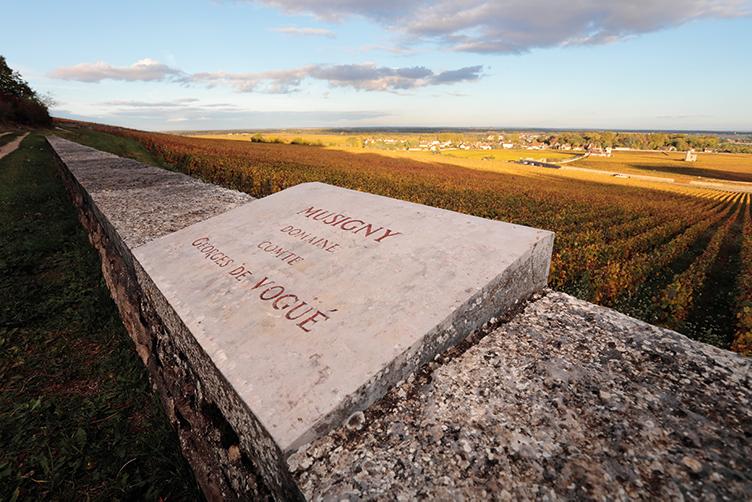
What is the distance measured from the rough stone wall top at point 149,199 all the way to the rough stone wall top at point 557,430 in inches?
129

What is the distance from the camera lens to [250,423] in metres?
1.48

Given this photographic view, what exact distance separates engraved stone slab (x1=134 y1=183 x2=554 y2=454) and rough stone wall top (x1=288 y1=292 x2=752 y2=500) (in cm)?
16

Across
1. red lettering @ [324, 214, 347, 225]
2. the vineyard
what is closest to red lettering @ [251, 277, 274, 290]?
red lettering @ [324, 214, 347, 225]

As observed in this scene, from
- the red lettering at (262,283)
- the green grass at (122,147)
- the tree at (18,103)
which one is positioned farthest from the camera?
the tree at (18,103)

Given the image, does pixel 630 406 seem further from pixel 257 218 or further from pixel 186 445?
pixel 257 218

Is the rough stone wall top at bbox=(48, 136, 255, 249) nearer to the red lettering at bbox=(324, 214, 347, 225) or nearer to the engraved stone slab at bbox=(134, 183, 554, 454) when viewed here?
the engraved stone slab at bbox=(134, 183, 554, 454)

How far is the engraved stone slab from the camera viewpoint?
151 centimetres

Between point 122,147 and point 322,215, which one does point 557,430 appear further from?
point 122,147

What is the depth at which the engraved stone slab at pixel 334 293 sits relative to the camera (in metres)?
1.51

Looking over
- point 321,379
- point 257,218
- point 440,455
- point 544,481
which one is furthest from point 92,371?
point 544,481

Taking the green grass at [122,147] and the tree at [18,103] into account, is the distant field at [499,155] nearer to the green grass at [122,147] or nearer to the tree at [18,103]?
the green grass at [122,147]

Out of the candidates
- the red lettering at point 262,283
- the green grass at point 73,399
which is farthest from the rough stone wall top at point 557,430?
the green grass at point 73,399

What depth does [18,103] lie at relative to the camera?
35.0 m

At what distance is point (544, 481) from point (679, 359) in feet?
3.64
